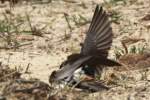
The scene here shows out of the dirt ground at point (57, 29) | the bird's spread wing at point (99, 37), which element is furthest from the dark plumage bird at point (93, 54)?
the dirt ground at point (57, 29)

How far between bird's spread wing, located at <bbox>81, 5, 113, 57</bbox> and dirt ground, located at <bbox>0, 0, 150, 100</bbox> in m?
0.31

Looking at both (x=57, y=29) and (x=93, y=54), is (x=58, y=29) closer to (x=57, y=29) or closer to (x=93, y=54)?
(x=57, y=29)

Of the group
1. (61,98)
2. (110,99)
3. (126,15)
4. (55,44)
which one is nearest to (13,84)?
(61,98)

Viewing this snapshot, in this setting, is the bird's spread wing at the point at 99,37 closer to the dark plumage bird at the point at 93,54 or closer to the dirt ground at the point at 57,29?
the dark plumage bird at the point at 93,54

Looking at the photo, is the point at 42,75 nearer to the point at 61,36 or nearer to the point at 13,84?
the point at 13,84

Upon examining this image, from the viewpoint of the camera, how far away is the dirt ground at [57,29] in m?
4.79

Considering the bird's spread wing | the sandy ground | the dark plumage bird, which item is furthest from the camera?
the sandy ground

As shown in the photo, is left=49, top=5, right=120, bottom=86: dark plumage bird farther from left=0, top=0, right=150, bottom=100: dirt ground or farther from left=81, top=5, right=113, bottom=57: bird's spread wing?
left=0, top=0, right=150, bottom=100: dirt ground

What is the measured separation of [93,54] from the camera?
13.1 feet

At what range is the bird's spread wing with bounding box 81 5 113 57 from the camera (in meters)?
4.05

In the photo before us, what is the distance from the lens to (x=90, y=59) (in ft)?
12.6

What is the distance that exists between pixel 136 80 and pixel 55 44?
1516 mm

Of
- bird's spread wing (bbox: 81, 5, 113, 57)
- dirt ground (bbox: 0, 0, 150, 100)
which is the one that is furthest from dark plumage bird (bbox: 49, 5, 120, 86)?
dirt ground (bbox: 0, 0, 150, 100)

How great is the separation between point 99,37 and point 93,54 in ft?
0.64
